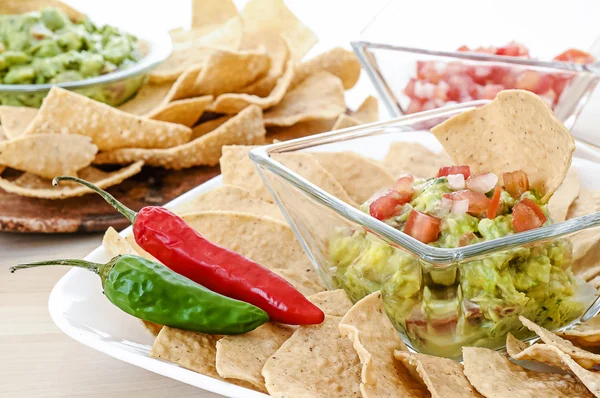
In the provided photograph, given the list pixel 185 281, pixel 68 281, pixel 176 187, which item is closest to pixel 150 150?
pixel 176 187

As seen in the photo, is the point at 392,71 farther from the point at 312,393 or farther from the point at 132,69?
the point at 312,393

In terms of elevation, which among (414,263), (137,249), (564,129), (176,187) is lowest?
(176,187)

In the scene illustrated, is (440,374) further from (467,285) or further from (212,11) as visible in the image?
(212,11)

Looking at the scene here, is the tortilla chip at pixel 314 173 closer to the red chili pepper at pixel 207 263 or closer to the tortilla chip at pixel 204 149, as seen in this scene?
the red chili pepper at pixel 207 263

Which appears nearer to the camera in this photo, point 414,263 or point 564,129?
point 414,263

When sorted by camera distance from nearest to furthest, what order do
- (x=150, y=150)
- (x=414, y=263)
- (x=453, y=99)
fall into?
(x=414, y=263) < (x=150, y=150) < (x=453, y=99)

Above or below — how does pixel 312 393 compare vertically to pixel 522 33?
below

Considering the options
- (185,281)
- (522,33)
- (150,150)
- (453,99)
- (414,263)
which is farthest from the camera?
(522,33)
